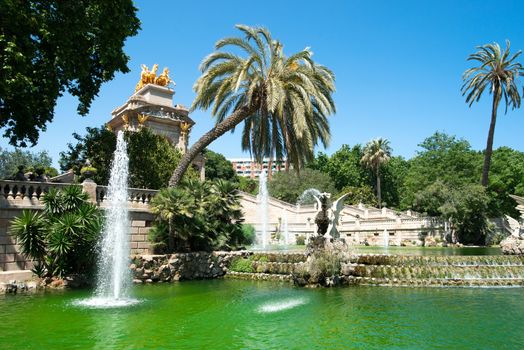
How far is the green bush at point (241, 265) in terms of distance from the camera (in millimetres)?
17781

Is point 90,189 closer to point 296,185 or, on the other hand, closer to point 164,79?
point 164,79

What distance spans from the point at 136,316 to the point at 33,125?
34.8ft

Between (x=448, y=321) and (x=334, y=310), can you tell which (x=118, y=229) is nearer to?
(x=334, y=310)

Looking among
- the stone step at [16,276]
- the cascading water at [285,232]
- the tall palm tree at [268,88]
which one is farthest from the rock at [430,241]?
the stone step at [16,276]

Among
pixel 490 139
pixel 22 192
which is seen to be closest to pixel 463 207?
pixel 490 139

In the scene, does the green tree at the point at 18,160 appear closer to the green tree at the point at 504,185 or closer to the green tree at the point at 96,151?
the green tree at the point at 96,151

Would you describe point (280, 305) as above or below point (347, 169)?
below

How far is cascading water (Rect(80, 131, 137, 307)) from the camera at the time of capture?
13.1m

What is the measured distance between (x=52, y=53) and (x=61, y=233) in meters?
6.95

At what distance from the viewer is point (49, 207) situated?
14.6m

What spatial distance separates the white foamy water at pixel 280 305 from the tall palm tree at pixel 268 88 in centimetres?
875

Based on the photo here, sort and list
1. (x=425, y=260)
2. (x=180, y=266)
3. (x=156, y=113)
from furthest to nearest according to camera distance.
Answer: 1. (x=156, y=113)
2. (x=180, y=266)
3. (x=425, y=260)

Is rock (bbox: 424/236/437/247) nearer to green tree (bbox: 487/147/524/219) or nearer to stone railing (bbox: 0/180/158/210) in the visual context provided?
→ green tree (bbox: 487/147/524/219)

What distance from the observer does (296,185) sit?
63.2m
